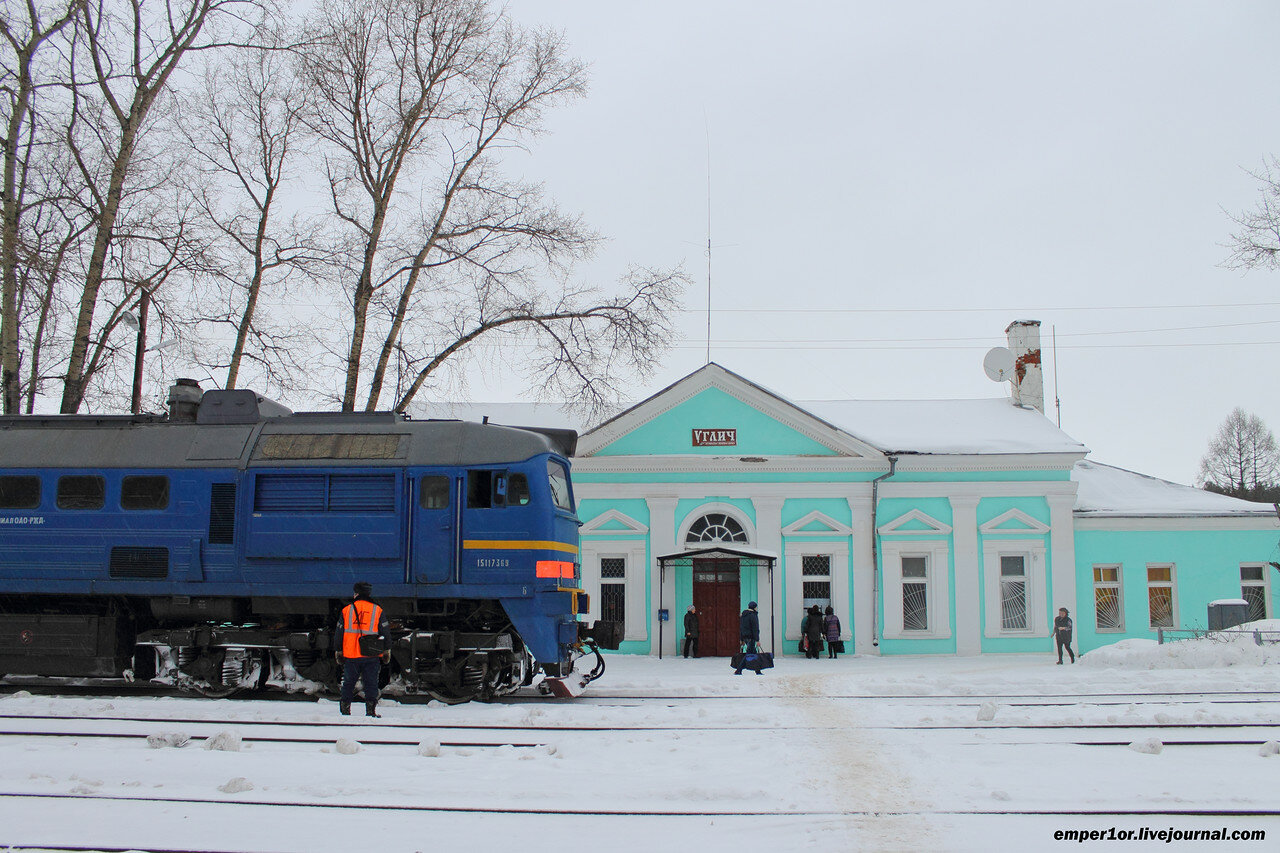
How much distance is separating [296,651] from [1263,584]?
22.5 m

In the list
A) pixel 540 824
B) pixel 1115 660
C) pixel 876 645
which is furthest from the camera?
pixel 876 645

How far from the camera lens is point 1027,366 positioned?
2811 cm

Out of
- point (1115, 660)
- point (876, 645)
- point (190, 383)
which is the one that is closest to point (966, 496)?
point (876, 645)

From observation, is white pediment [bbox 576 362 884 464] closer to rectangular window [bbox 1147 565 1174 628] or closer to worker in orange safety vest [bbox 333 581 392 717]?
rectangular window [bbox 1147 565 1174 628]

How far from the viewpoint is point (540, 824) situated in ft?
21.0

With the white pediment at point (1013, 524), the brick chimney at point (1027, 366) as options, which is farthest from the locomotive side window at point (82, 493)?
the brick chimney at point (1027, 366)

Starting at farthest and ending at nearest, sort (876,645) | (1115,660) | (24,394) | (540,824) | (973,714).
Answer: (876,645)
(24,394)
(1115,660)
(973,714)
(540,824)

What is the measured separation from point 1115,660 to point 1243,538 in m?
8.80

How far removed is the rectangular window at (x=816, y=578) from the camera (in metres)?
22.9

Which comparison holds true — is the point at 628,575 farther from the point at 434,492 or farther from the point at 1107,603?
the point at 1107,603

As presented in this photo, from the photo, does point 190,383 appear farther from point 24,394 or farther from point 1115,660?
point 1115,660

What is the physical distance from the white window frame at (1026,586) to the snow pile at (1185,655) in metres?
4.54

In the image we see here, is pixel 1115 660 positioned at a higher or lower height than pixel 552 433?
lower

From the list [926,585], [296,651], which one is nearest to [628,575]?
[926,585]
